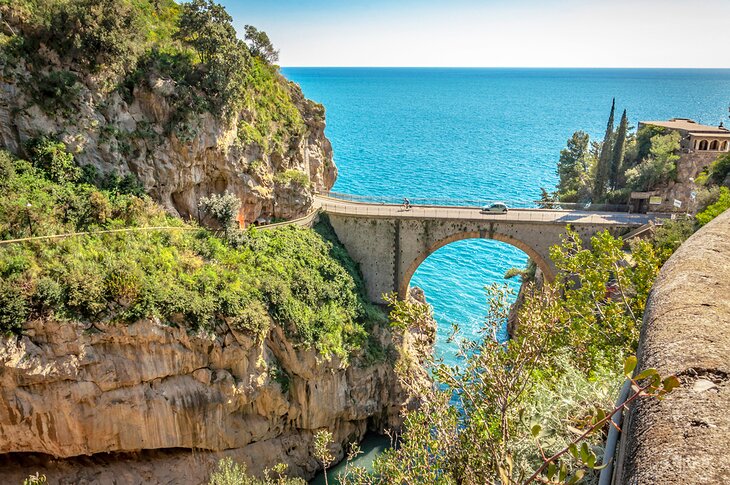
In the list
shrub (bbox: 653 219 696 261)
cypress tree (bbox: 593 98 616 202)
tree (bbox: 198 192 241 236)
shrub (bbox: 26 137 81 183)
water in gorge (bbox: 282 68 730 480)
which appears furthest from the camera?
water in gorge (bbox: 282 68 730 480)

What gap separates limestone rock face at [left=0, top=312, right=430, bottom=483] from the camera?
70.7 feet

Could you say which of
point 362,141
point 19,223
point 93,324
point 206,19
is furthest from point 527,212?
point 362,141

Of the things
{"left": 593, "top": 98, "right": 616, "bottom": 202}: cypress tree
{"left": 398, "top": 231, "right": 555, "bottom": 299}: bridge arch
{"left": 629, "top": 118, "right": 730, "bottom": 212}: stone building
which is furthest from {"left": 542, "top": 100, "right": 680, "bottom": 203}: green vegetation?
{"left": 398, "top": 231, "right": 555, "bottom": 299}: bridge arch

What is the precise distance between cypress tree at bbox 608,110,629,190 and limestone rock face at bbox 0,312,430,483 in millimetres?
33609

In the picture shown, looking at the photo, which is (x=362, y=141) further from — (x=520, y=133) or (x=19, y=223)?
(x=19, y=223)

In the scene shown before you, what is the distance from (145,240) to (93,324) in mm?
5370

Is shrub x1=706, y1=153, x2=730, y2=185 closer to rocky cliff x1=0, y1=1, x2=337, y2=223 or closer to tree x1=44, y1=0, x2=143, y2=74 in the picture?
rocky cliff x1=0, y1=1, x2=337, y2=223

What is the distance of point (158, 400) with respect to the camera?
23.8 m

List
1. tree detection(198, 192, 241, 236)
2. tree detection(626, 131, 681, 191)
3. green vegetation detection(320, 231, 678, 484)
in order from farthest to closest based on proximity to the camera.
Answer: tree detection(626, 131, 681, 191) < tree detection(198, 192, 241, 236) < green vegetation detection(320, 231, 678, 484)

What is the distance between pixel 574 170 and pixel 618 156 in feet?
39.1

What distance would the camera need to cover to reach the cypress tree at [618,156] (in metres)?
45.5

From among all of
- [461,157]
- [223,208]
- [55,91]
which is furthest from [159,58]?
[461,157]

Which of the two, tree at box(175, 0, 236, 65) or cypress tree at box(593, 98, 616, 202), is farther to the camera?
cypress tree at box(593, 98, 616, 202)

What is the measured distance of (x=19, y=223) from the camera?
22.4 meters
